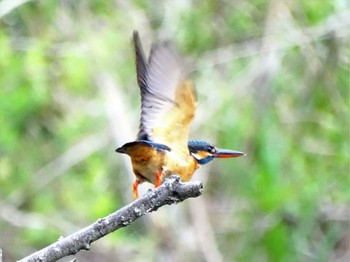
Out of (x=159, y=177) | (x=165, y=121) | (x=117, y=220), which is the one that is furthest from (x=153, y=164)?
(x=117, y=220)

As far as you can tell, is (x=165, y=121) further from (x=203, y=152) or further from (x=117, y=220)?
(x=117, y=220)

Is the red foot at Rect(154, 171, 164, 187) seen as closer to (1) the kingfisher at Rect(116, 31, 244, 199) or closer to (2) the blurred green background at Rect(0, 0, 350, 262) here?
(1) the kingfisher at Rect(116, 31, 244, 199)

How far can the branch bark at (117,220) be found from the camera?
1.89m

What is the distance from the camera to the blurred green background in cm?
551

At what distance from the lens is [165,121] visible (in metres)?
2.77

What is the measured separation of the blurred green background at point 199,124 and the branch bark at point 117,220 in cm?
307

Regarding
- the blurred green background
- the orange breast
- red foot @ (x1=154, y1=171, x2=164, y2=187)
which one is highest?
the blurred green background

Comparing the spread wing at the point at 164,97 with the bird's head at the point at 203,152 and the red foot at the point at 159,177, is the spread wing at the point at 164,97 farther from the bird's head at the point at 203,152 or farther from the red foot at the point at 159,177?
the red foot at the point at 159,177

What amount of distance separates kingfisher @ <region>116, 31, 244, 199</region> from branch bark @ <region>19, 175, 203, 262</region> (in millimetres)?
414

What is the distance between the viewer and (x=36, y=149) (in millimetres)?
6953

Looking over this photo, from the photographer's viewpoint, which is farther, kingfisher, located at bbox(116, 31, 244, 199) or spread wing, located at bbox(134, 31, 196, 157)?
spread wing, located at bbox(134, 31, 196, 157)

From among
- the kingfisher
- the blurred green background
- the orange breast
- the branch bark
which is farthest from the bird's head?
the blurred green background

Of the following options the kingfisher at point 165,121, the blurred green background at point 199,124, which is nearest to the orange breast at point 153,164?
the kingfisher at point 165,121

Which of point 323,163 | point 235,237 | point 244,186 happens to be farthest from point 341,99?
point 235,237
